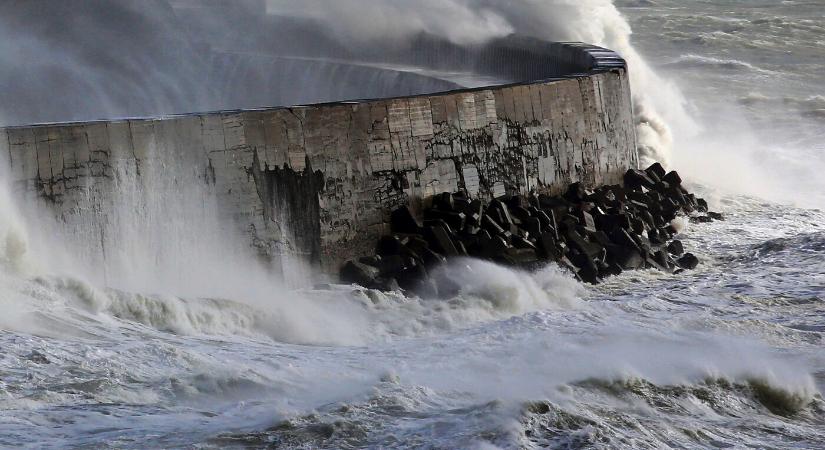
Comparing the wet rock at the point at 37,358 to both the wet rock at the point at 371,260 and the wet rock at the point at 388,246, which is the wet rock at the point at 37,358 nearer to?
the wet rock at the point at 371,260

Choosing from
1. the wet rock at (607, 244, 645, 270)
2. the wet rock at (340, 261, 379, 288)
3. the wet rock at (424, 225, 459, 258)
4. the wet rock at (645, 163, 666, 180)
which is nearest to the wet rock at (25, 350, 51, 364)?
the wet rock at (340, 261, 379, 288)

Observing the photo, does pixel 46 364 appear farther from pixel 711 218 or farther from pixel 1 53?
pixel 1 53

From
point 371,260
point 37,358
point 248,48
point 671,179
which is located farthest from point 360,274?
point 248,48

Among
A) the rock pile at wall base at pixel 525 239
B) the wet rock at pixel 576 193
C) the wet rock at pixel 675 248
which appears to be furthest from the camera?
the wet rock at pixel 576 193

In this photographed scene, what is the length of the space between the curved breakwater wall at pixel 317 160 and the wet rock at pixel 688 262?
4.91 ft

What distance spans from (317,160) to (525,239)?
210cm

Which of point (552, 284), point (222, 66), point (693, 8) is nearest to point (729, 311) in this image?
point (552, 284)

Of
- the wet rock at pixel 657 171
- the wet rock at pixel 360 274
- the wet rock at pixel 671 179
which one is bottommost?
the wet rock at pixel 360 274

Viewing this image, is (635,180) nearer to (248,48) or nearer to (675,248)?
(675,248)

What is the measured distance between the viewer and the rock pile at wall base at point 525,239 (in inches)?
440

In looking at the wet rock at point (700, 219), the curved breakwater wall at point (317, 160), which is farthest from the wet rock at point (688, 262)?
the wet rock at point (700, 219)

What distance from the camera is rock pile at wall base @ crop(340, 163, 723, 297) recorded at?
11.2 metres

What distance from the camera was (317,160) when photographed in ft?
36.7

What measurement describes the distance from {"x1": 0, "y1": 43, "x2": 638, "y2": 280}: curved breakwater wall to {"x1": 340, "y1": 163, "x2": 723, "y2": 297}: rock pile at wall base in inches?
8.9
